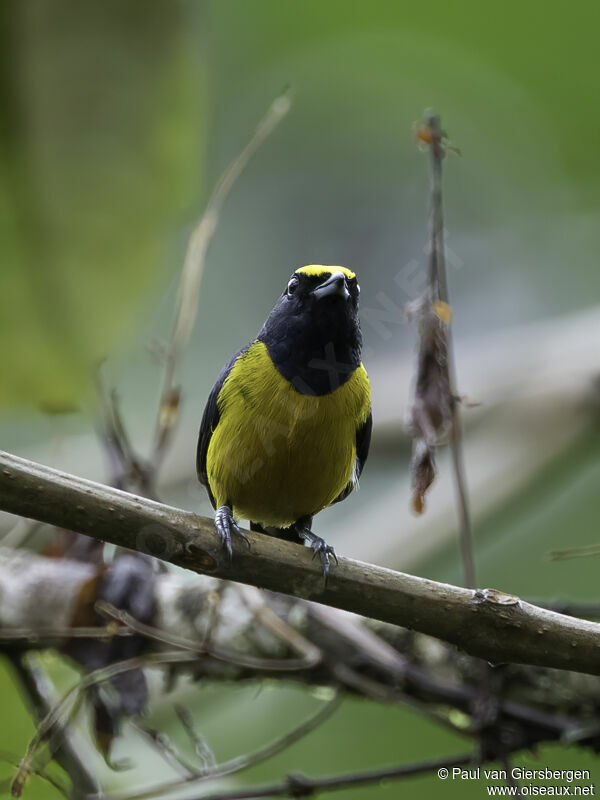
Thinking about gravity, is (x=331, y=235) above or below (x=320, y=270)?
above

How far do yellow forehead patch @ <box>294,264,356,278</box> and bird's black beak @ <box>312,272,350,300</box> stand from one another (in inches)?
2.5

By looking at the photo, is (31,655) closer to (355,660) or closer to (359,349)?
(355,660)

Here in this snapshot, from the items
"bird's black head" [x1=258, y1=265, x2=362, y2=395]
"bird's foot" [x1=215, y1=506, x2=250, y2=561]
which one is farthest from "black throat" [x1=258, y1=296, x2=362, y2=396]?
"bird's foot" [x1=215, y1=506, x2=250, y2=561]

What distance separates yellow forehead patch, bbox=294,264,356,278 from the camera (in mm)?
3126

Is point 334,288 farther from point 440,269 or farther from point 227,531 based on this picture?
point 227,531

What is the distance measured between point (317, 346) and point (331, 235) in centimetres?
92

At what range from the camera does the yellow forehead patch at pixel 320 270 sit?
3.13 m

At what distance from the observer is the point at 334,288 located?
2.99 m

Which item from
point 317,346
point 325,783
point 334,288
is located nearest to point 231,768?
point 325,783

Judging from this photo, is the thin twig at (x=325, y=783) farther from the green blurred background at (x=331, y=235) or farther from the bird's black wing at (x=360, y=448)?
the bird's black wing at (x=360, y=448)

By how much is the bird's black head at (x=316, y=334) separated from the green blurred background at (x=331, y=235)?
0.70 feet

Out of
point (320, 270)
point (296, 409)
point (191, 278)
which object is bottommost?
point (296, 409)

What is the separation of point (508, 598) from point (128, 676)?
1.62 metres

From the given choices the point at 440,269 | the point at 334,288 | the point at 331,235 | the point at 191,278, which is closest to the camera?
the point at 440,269
